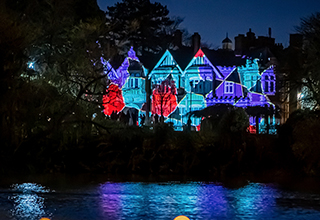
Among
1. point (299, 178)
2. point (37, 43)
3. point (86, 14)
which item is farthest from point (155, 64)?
point (299, 178)

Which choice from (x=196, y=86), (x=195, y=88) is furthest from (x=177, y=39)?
(x=195, y=88)

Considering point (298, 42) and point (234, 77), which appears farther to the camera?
point (234, 77)

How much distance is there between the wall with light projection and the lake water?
3637 centimetres

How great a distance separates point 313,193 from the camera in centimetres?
1340

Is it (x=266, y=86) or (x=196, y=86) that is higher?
(x=196, y=86)

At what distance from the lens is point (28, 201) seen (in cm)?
→ 1162

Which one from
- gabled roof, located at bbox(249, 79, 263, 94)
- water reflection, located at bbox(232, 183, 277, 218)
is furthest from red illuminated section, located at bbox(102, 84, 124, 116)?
gabled roof, located at bbox(249, 79, 263, 94)

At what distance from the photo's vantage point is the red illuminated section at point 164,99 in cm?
5253

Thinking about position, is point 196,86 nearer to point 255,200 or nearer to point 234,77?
point 234,77

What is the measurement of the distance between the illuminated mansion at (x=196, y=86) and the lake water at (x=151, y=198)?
35.8 metres

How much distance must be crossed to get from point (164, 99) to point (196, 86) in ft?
12.4

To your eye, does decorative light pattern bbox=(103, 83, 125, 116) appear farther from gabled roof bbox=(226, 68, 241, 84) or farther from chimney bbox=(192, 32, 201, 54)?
gabled roof bbox=(226, 68, 241, 84)

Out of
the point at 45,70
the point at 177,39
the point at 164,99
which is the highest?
the point at 177,39

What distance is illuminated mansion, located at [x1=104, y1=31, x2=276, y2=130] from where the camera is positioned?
52.5 metres
